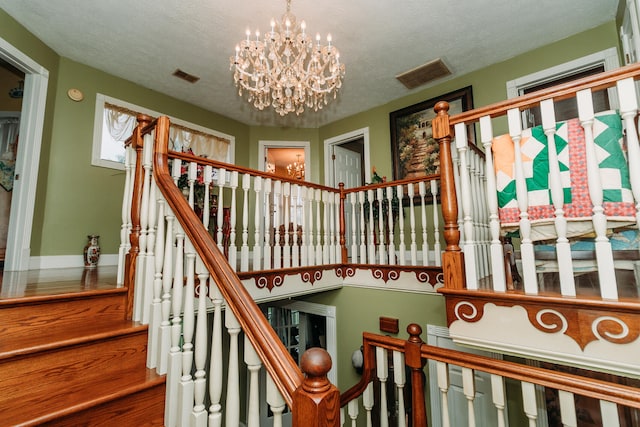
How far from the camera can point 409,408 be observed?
13.8ft

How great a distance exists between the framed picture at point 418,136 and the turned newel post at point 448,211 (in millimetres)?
2353

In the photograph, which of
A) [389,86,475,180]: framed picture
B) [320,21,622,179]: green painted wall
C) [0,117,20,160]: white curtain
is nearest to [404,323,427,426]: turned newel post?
[389,86,475,180]: framed picture

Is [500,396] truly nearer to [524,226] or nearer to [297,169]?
[524,226]

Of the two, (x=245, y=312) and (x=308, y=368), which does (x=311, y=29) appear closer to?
(x=245, y=312)

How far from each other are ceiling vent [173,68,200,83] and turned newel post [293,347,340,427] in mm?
4107

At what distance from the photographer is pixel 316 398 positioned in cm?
77

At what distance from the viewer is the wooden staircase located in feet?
3.75

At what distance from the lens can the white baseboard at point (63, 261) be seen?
3104mm

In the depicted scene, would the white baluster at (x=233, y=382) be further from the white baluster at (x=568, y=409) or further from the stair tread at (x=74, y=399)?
the white baluster at (x=568, y=409)

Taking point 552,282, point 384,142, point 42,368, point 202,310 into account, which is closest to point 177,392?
point 202,310

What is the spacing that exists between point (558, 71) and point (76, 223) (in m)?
5.79

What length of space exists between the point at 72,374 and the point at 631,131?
2604 millimetres

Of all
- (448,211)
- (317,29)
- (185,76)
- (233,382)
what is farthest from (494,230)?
(185,76)

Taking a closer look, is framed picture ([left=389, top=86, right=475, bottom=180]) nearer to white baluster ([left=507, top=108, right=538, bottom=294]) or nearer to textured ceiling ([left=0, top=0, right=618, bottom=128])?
textured ceiling ([left=0, top=0, right=618, bottom=128])
